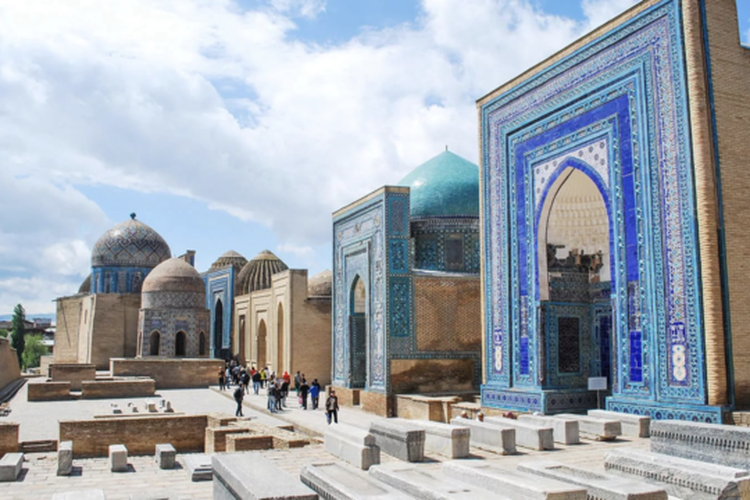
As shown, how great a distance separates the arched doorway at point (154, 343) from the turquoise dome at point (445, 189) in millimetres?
13639

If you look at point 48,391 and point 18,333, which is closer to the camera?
point 48,391

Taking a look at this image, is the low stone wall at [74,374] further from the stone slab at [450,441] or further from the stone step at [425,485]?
the stone step at [425,485]

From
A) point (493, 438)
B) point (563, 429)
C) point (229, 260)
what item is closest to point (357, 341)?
point (563, 429)

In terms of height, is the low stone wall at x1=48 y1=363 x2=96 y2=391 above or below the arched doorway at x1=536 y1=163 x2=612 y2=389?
below

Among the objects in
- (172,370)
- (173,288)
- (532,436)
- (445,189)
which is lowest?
(532,436)

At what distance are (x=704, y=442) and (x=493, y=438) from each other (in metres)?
2.20

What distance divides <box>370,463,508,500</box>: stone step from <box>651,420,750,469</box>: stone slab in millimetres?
2345

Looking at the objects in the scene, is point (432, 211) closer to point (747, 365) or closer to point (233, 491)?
point (747, 365)

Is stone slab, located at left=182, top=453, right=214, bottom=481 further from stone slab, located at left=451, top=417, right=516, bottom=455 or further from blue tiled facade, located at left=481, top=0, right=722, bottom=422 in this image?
blue tiled facade, located at left=481, top=0, right=722, bottom=422

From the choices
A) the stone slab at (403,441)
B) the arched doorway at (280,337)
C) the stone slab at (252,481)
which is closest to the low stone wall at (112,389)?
the arched doorway at (280,337)

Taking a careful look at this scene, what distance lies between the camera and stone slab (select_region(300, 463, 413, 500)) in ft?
15.7

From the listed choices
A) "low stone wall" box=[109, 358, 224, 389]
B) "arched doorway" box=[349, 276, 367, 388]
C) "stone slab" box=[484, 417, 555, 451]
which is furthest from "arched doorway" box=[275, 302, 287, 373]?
"stone slab" box=[484, 417, 555, 451]

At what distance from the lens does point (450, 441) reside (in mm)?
7520

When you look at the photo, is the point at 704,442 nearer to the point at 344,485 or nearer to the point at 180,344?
the point at 344,485
